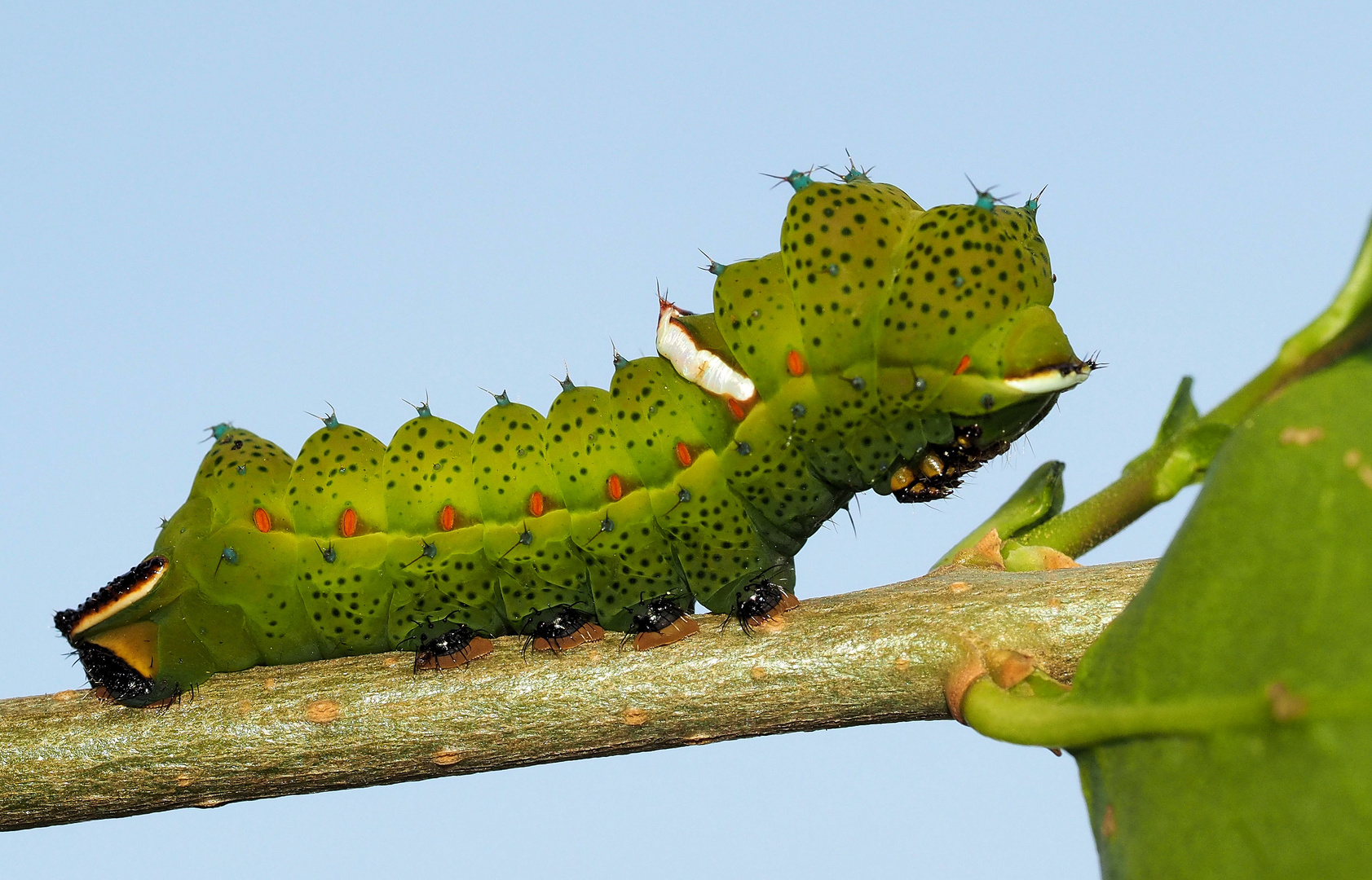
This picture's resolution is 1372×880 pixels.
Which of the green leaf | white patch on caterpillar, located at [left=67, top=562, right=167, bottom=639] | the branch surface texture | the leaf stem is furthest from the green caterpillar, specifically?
the green leaf

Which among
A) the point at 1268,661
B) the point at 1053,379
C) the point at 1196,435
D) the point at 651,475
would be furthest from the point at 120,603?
the point at 1268,661

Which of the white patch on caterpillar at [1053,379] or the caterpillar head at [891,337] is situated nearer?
the white patch on caterpillar at [1053,379]

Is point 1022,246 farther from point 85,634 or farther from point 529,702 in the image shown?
point 85,634

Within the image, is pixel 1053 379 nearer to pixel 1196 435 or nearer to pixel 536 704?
pixel 1196 435

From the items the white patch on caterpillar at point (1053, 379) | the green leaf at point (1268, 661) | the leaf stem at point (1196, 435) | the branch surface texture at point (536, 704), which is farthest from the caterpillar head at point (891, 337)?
the green leaf at point (1268, 661)

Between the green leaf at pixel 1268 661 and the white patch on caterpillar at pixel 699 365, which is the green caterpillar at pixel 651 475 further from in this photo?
the green leaf at pixel 1268 661

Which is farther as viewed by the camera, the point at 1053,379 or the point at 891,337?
the point at 891,337

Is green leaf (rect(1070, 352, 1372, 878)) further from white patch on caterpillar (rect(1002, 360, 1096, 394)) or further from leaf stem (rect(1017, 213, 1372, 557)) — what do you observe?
white patch on caterpillar (rect(1002, 360, 1096, 394))

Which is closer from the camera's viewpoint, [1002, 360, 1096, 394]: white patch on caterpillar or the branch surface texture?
the branch surface texture
